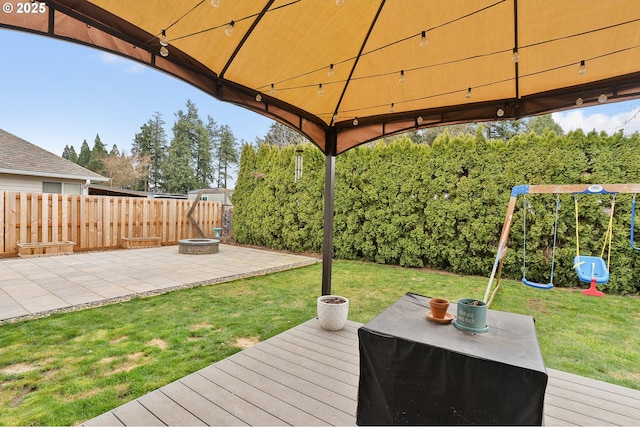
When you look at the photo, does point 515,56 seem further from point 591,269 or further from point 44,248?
point 44,248

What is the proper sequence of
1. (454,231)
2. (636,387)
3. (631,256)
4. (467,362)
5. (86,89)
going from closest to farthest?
1. (467,362)
2. (636,387)
3. (631,256)
4. (454,231)
5. (86,89)

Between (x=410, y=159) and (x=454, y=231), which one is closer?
(x=454, y=231)

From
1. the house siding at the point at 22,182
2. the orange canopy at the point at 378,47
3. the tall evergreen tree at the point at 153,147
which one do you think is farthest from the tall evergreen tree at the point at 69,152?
the orange canopy at the point at 378,47

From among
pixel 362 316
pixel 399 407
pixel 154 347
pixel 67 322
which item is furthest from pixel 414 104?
pixel 67 322

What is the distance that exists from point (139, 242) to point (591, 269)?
9.57 meters

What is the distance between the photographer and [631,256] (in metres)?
4.69

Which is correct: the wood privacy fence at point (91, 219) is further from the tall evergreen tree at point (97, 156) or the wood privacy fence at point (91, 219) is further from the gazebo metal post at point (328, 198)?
the tall evergreen tree at point (97, 156)

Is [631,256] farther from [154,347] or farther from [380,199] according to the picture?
[154,347]

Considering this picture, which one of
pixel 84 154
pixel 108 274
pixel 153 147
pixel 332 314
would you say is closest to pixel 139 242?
pixel 108 274

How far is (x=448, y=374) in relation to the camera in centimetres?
139

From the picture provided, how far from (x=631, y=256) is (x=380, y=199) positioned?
4.23 m

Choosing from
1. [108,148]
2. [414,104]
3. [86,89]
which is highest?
[86,89]

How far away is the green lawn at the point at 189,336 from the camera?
2.07 metres

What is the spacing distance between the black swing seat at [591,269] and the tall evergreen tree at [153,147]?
3068 centimetres
